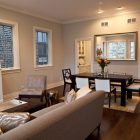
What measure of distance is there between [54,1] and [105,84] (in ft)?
8.95

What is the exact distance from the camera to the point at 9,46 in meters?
5.55

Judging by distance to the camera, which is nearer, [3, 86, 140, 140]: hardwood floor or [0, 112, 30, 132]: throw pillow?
[0, 112, 30, 132]: throw pillow

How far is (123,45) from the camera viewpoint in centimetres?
620

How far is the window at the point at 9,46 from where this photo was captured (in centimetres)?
529

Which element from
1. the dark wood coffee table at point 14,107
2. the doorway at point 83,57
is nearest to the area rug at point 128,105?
the dark wood coffee table at point 14,107

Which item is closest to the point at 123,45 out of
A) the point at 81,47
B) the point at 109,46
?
the point at 109,46

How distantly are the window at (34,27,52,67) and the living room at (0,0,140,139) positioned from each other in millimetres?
150

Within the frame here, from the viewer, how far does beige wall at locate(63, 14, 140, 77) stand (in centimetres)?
604

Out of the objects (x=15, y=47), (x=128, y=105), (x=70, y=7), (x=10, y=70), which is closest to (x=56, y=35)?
(x=70, y=7)

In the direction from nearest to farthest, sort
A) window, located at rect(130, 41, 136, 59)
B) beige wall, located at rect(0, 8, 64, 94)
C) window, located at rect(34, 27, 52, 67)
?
beige wall, located at rect(0, 8, 64, 94) → window, located at rect(130, 41, 136, 59) → window, located at rect(34, 27, 52, 67)

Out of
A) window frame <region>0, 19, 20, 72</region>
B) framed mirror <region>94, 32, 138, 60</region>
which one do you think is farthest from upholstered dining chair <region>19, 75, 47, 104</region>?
framed mirror <region>94, 32, 138, 60</region>

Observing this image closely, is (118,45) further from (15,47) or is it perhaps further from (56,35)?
(15,47)

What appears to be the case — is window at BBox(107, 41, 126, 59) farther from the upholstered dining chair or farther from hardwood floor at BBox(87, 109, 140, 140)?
the upholstered dining chair

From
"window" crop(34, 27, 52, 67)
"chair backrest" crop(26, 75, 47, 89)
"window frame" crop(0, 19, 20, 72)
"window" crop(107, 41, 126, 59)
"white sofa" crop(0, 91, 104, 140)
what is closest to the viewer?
"white sofa" crop(0, 91, 104, 140)
